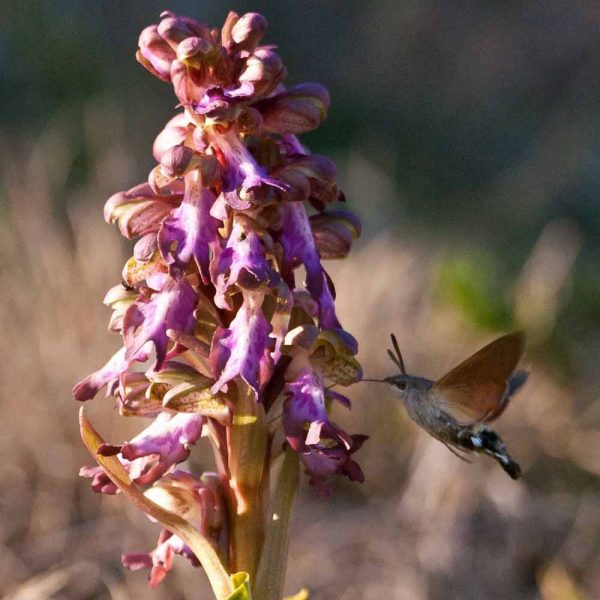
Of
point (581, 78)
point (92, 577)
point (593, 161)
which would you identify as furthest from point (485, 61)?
point (92, 577)

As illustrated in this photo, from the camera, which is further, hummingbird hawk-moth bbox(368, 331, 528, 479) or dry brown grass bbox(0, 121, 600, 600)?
dry brown grass bbox(0, 121, 600, 600)

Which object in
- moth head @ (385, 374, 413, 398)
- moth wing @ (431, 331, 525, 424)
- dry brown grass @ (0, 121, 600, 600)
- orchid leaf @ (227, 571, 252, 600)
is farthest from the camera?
dry brown grass @ (0, 121, 600, 600)

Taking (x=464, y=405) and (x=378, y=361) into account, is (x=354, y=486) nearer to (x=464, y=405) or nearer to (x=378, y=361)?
(x=378, y=361)

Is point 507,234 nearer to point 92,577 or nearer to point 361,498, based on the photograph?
point 361,498

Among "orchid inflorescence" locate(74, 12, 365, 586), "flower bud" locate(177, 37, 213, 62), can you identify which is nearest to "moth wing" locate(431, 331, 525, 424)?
"orchid inflorescence" locate(74, 12, 365, 586)

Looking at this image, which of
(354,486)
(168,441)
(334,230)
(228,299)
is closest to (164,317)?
(228,299)

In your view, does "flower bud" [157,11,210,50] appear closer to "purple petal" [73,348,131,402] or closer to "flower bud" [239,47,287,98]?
"flower bud" [239,47,287,98]
